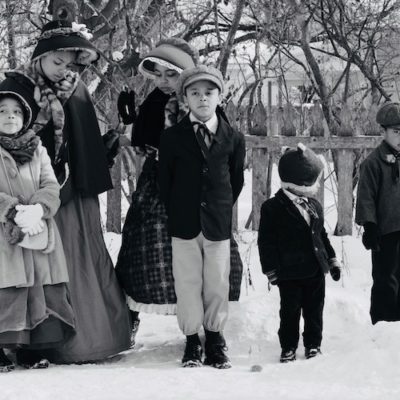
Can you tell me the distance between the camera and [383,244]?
4566mm

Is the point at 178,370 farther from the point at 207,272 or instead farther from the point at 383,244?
the point at 383,244

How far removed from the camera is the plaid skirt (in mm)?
4199

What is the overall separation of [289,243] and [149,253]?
77 centimetres

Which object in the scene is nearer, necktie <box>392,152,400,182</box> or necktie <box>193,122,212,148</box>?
necktie <box>193,122,212,148</box>

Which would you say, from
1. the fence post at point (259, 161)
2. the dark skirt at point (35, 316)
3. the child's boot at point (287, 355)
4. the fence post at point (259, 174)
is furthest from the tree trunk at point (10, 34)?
the child's boot at point (287, 355)

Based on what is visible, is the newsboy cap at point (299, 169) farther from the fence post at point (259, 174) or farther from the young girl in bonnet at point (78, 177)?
the fence post at point (259, 174)

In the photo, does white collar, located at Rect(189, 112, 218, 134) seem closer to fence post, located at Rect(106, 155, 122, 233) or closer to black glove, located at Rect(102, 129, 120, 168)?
black glove, located at Rect(102, 129, 120, 168)

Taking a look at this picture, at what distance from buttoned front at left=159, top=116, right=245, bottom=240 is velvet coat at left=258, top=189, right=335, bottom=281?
21cm

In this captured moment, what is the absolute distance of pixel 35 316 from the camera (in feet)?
12.7

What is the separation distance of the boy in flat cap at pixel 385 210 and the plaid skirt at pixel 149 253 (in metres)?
0.82

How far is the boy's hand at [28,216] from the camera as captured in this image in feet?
12.4

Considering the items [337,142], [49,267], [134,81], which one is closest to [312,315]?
[49,267]

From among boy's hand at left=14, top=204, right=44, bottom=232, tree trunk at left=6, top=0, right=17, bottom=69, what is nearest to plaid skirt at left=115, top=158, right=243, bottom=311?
boy's hand at left=14, top=204, right=44, bottom=232

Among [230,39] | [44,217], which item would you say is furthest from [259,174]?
[44,217]
